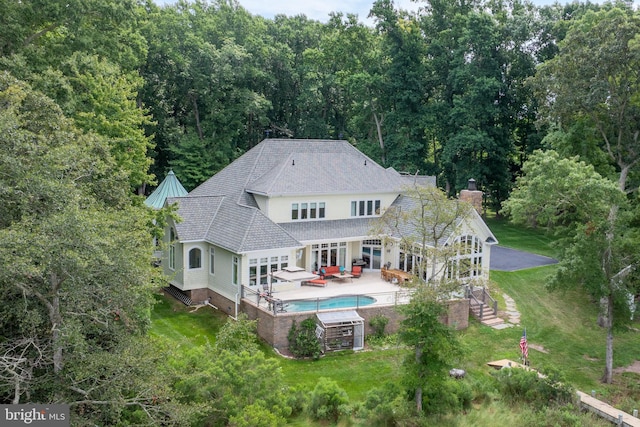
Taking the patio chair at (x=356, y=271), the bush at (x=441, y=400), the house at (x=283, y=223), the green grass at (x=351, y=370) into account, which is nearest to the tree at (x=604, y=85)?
the house at (x=283, y=223)

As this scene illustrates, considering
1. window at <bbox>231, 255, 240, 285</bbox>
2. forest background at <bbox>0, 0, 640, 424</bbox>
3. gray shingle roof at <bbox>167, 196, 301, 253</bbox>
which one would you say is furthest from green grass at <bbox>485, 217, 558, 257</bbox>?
window at <bbox>231, 255, 240, 285</bbox>

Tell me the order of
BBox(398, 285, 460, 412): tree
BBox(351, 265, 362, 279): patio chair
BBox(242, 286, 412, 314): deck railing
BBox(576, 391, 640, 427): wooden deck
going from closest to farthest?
BBox(398, 285, 460, 412): tree
BBox(576, 391, 640, 427): wooden deck
BBox(242, 286, 412, 314): deck railing
BBox(351, 265, 362, 279): patio chair

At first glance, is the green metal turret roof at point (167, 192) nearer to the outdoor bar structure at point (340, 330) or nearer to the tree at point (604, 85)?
the outdoor bar structure at point (340, 330)

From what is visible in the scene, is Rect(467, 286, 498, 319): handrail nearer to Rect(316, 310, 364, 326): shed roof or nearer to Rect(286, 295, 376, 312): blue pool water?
Rect(286, 295, 376, 312): blue pool water

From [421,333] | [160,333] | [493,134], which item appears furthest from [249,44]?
[421,333]

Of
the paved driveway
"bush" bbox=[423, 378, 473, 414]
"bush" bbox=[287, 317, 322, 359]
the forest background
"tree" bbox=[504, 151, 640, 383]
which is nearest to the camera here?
the forest background

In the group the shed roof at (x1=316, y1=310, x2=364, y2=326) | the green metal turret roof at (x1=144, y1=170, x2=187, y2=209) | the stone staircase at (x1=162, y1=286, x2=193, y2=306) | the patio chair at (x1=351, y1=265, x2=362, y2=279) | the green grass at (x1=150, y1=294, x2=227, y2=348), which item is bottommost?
the green grass at (x1=150, y1=294, x2=227, y2=348)

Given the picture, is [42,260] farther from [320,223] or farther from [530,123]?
[530,123]
